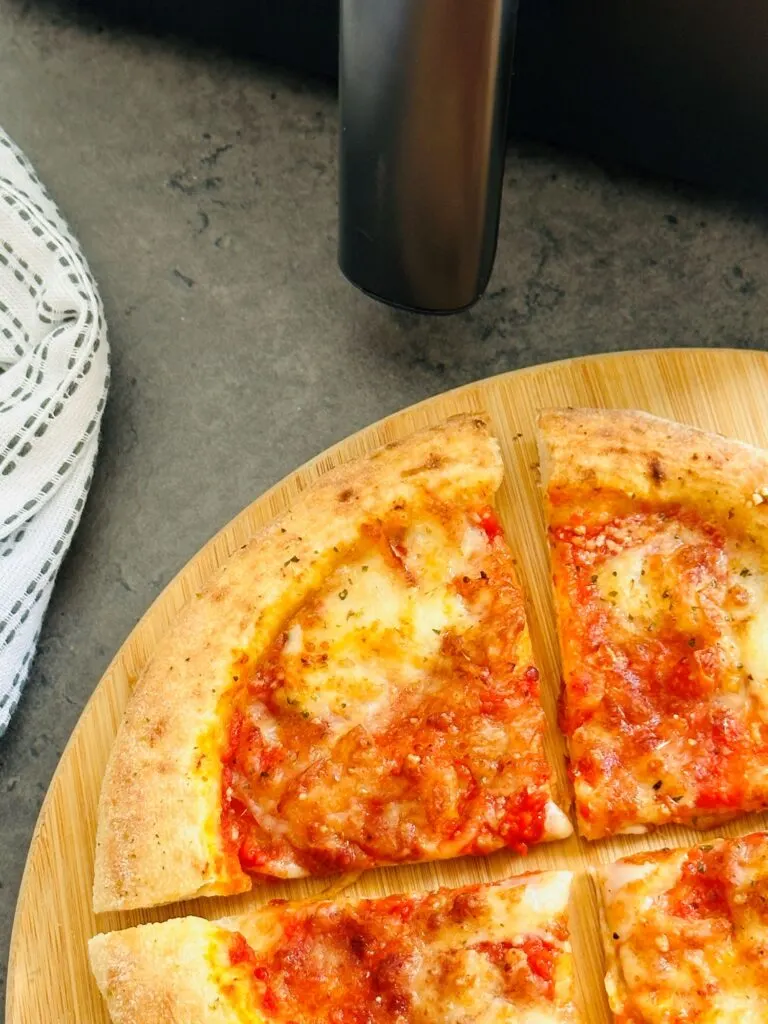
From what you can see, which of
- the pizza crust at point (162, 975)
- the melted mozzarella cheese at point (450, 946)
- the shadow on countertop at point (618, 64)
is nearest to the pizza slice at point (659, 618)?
the melted mozzarella cheese at point (450, 946)

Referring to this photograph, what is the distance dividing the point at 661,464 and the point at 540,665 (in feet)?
1.90

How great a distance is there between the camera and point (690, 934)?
2742mm

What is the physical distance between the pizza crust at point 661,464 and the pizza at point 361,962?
934mm

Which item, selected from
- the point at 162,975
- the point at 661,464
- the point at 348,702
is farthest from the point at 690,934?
the point at 162,975

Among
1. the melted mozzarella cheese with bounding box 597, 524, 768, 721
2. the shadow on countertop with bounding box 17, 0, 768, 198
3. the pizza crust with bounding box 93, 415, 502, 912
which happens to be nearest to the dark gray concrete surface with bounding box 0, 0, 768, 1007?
the shadow on countertop with bounding box 17, 0, 768, 198

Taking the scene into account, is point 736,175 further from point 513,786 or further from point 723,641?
point 513,786

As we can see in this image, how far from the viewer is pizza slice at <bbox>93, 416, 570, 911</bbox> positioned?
2795 millimetres

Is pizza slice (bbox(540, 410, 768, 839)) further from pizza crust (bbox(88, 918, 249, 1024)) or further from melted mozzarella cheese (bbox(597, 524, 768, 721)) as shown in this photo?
pizza crust (bbox(88, 918, 249, 1024))

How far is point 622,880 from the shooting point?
281 cm

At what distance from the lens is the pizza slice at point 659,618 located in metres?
2.85

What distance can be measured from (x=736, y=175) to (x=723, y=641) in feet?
4.20

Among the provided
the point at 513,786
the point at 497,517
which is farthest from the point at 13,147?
the point at 513,786

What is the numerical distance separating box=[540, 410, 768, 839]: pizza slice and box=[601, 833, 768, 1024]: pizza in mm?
117

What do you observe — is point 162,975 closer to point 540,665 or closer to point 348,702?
point 348,702
